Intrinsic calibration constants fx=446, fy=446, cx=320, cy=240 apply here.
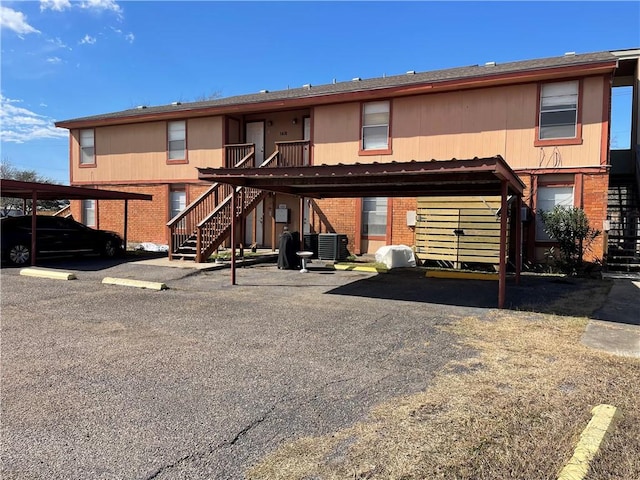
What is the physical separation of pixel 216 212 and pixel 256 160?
4.83 m

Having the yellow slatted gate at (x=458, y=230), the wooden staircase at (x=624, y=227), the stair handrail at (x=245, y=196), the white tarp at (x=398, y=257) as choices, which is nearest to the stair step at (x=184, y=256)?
the stair handrail at (x=245, y=196)

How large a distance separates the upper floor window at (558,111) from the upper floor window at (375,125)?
446 cm

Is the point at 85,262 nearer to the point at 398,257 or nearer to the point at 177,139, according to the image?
the point at 177,139

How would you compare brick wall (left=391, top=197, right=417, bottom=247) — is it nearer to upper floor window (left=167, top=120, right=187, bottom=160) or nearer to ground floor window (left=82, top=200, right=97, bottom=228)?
upper floor window (left=167, top=120, right=187, bottom=160)

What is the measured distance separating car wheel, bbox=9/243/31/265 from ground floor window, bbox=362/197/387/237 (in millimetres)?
9925

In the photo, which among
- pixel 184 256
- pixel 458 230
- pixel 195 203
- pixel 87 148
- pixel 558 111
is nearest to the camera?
pixel 558 111

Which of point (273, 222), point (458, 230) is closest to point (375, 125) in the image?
point (458, 230)

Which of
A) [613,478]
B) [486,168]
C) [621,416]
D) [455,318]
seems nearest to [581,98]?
[486,168]

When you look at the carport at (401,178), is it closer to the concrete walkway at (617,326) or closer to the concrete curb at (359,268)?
the concrete walkway at (617,326)

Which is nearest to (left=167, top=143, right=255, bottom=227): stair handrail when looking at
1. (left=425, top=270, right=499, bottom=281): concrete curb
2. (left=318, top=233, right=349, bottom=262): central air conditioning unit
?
(left=318, top=233, right=349, bottom=262): central air conditioning unit

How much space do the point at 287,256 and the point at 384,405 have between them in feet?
29.4

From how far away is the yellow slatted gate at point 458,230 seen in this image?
12211mm

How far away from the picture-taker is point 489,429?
3.13m

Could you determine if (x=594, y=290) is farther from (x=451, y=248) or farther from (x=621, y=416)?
(x=621, y=416)
